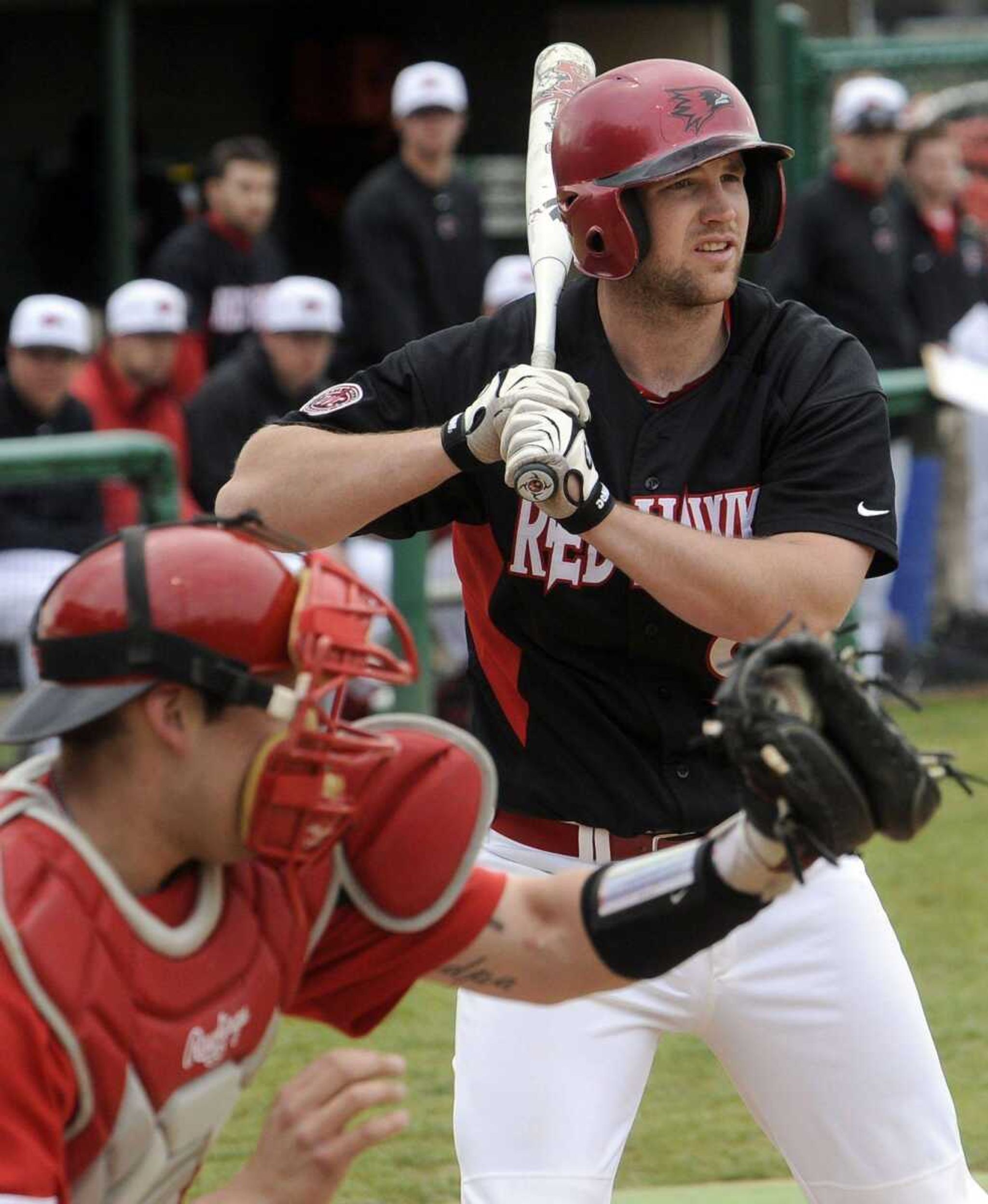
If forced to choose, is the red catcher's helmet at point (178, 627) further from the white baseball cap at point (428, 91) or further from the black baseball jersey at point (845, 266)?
the black baseball jersey at point (845, 266)

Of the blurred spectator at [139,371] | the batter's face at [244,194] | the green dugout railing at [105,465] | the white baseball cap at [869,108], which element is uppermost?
the white baseball cap at [869,108]

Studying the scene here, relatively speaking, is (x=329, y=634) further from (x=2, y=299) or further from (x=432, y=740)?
(x=2, y=299)

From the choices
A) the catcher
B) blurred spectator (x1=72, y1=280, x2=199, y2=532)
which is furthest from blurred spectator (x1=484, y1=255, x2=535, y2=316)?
the catcher

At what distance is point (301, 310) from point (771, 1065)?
15.8ft

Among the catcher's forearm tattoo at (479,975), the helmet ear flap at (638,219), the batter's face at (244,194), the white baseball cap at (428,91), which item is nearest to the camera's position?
the catcher's forearm tattoo at (479,975)

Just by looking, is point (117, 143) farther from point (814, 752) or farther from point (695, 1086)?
point (814, 752)

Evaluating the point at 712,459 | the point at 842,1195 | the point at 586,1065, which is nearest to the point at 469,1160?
the point at 586,1065

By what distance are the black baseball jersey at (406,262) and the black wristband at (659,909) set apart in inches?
228

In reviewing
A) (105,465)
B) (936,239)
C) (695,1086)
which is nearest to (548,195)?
(695,1086)

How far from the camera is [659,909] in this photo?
2518 millimetres

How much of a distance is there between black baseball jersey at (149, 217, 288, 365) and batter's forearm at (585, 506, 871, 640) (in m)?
5.64

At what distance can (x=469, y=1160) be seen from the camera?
3.11m

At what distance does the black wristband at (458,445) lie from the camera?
314 cm

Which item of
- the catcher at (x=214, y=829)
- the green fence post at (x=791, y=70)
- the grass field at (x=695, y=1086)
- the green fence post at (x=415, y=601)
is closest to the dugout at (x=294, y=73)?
the green fence post at (x=791, y=70)
